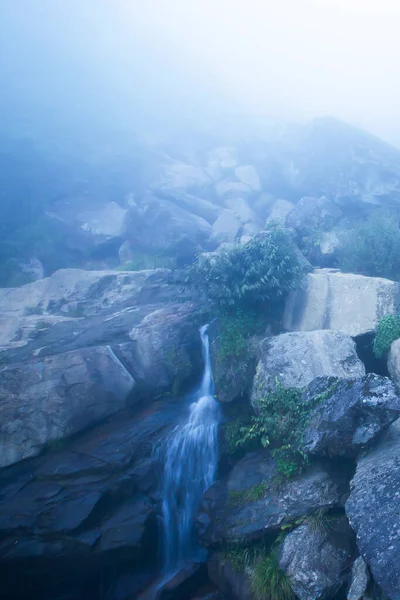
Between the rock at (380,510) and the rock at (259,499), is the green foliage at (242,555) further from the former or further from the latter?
the rock at (380,510)

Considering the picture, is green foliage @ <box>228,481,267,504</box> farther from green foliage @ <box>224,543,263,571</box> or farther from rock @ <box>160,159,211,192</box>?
rock @ <box>160,159,211,192</box>

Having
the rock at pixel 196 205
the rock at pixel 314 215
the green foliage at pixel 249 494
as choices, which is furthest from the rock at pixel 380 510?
the rock at pixel 196 205

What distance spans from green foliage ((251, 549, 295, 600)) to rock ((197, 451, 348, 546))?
47 centimetres

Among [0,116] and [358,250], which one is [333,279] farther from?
[0,116]

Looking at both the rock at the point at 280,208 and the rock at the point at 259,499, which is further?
the rock at the point at 280,208

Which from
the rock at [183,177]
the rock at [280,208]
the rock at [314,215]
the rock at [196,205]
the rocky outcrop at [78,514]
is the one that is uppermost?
the rock at [314,215]

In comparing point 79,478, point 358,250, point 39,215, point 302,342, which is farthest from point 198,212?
point 79,478

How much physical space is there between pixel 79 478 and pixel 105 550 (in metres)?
1.58

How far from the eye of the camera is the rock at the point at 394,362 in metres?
8.43

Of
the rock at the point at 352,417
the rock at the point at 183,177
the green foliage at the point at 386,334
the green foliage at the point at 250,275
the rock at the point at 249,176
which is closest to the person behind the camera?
the rock at the point at 352,417

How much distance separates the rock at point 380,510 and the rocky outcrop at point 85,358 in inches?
229

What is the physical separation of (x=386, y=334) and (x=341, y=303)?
176 centimetres

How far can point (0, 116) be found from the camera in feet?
83.7

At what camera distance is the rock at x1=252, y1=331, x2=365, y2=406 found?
355 inches
